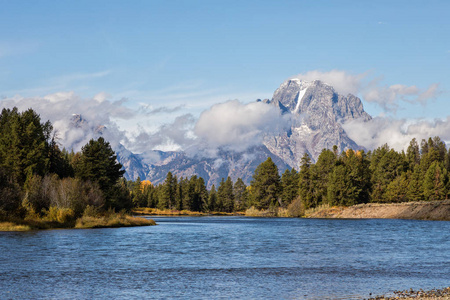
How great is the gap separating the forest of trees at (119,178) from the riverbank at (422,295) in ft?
202

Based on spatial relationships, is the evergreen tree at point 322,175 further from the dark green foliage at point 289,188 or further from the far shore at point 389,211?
the dark green foliage at point 289,188

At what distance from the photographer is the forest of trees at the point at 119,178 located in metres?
82.4

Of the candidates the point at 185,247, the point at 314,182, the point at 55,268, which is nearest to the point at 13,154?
the point at 185,247

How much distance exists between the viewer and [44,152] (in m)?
94.5

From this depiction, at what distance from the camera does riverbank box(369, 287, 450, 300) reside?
24.3 m

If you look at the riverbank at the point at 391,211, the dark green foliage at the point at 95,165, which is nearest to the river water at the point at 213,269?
the dark green foliage at the point at 95,165

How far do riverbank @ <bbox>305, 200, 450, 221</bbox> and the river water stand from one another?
7615cm

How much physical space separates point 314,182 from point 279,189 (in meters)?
23.5

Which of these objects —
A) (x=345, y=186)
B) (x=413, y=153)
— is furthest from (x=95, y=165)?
(x=413, y=153)

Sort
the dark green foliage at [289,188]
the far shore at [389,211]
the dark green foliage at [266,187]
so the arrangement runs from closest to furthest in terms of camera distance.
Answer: the far shore at [389,211], the dark green foliage at [289,188], the dark green foliage at [266,187]

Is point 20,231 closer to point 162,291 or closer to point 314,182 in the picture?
point 162,291

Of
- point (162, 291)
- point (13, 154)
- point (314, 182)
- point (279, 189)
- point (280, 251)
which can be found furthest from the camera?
point (279, 189)

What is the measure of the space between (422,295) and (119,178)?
10308 centimetres

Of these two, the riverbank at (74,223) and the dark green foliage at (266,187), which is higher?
the dark green foliage at (266,187)
